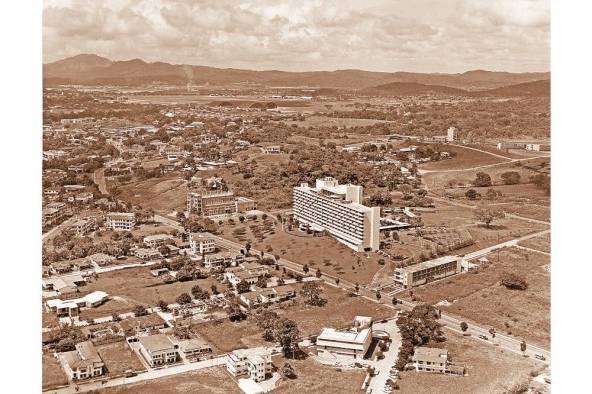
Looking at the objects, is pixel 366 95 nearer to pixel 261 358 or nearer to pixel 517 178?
pixel 517 178

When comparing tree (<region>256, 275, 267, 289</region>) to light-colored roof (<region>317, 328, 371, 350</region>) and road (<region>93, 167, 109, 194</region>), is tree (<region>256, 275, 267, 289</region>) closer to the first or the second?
light-colored roof (<region>317, 328, 371, 350</region>)

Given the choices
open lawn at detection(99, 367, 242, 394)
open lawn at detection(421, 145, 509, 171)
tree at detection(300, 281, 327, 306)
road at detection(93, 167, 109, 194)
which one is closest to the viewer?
open lawn at detection(99, 367, 242, 394)

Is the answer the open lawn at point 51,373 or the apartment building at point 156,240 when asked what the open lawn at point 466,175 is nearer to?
the apartment building at point 156,240

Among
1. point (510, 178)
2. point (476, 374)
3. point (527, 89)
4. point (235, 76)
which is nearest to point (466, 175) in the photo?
point (510, 178)

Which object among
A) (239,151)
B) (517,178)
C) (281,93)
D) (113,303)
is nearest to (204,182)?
(239,151)

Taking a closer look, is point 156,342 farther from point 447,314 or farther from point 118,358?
point 447,314

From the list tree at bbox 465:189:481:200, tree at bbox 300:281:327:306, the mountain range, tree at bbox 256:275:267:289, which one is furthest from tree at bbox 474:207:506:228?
tree at bbox 256:275:267:289
